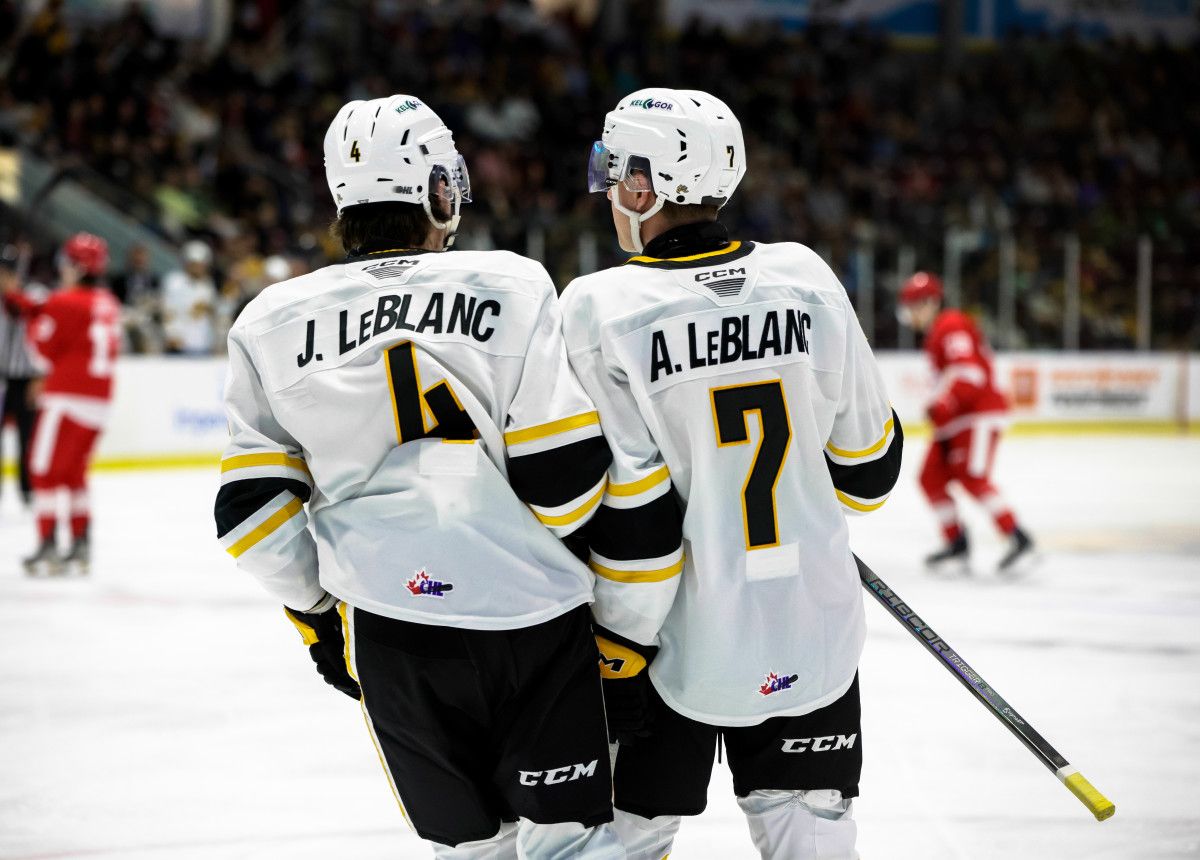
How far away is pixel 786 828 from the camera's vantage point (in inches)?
81.7

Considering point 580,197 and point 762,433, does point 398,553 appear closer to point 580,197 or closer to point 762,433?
point 762,433

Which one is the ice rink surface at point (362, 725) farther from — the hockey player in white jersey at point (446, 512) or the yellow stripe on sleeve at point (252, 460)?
the yellow stripe on sleeve at point (252, 460)

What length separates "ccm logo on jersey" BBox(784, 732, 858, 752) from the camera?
81.3 inches

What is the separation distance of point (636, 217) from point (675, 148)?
129 millimetres

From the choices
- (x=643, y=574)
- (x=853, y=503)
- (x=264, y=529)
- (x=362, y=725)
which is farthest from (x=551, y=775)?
(x=362, y=725)

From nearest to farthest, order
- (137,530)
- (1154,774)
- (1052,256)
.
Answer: (1154,774)
(137,530)
(1052,256)

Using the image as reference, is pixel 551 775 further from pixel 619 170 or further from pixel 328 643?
pixel 619 170

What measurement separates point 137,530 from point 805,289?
21.5ft

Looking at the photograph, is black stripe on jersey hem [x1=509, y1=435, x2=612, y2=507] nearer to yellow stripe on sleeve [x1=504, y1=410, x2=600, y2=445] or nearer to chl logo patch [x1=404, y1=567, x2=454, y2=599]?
yellow stripe on sleeve [x1=504, y1=410, x2=600, y2=445]

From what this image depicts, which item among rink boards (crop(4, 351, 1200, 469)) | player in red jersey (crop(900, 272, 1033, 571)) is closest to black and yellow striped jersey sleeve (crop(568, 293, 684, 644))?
player in red jersey (crop(900, 272, 1033, 571))

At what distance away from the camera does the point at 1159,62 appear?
19.1 m

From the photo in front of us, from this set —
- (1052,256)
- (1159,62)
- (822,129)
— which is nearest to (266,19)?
(822,129)

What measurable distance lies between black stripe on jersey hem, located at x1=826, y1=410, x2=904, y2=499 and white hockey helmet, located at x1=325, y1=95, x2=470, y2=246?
2.29ft

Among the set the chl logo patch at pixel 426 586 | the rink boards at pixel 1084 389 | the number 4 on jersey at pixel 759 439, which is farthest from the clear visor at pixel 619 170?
the rink boards at pixel 1084 389
